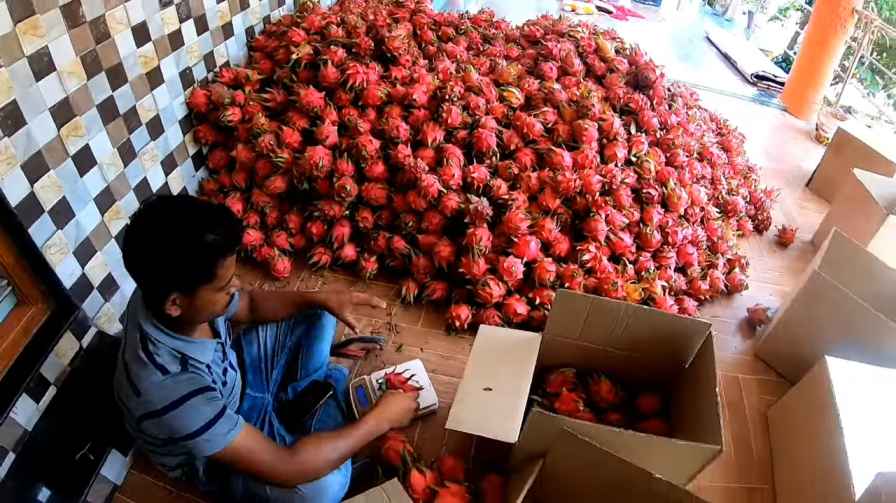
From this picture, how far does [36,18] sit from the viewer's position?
1.07 meters

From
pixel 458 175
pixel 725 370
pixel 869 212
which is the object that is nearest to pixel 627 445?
pixel 725 370

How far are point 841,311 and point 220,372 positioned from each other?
1532mm

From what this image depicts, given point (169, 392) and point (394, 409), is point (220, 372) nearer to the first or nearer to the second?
point (169, 392)

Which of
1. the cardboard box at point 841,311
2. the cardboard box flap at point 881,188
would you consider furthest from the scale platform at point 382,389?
the cardboard box flap at point 881,188

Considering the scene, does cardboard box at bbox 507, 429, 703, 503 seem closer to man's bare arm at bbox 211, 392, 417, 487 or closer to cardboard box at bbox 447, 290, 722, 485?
cardboard box at bbox 447, 290, 722, 485

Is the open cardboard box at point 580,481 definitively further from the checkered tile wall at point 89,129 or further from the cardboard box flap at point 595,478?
the checkered tile wall at point 89,129

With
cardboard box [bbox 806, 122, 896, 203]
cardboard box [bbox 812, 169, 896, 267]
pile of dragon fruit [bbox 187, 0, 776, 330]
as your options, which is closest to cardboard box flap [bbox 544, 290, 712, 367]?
pile of dragon fruit [bbox 187, 0, 776, 330]

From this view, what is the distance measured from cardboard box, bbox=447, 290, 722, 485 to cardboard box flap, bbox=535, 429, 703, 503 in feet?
0.10

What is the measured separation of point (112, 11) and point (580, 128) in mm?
1308

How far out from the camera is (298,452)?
40.2 inches

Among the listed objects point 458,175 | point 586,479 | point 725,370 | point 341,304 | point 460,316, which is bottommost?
point 725,370

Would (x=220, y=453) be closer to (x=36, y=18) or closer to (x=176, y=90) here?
(x=36, y=18)

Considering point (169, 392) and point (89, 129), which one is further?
point (89, 129)

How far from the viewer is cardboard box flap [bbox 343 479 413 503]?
1.08 metres
